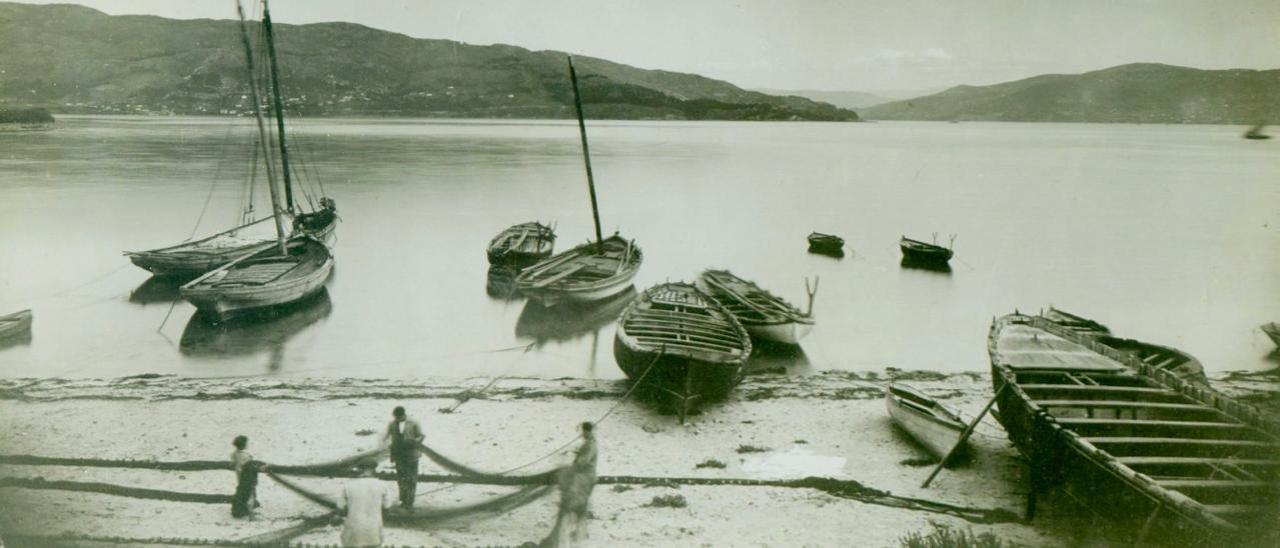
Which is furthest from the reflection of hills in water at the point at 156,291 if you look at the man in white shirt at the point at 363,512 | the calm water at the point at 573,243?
the man in white shirt at the point at 363,512

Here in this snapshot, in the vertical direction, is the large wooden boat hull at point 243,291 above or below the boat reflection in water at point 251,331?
above

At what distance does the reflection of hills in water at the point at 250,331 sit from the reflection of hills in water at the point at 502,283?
13.8 feet

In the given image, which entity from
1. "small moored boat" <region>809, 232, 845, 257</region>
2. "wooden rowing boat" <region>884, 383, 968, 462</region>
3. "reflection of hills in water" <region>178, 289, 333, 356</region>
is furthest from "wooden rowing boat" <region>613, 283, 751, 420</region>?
"small moored boat" <region>809, 232, 845, 257</region>

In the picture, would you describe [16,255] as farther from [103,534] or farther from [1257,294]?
[1257,294]

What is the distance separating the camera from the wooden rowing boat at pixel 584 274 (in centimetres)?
1728

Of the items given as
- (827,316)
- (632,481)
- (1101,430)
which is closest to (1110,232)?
(827,316)

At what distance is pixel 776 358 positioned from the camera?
15219 millimetres

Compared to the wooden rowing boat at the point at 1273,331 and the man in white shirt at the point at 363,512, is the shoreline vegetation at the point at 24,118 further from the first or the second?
the wooden rowing boat at the point at 1273,331

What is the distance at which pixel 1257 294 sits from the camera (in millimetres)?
20828

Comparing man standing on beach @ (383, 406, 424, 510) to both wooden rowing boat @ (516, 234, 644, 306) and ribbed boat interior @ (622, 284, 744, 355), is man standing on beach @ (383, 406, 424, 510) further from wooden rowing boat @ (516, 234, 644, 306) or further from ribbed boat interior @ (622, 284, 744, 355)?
wooden rowing boat @ (516, 234, 644, 306)

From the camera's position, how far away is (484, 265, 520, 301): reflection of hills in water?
19.9 meters

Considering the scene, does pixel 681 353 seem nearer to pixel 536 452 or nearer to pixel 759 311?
pixel 536 452

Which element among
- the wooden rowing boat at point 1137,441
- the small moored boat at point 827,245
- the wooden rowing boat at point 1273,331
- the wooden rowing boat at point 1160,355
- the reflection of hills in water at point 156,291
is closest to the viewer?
the wooden rowing boat at point 1137,441

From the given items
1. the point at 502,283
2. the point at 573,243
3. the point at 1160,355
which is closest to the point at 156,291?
the point at 502,283
